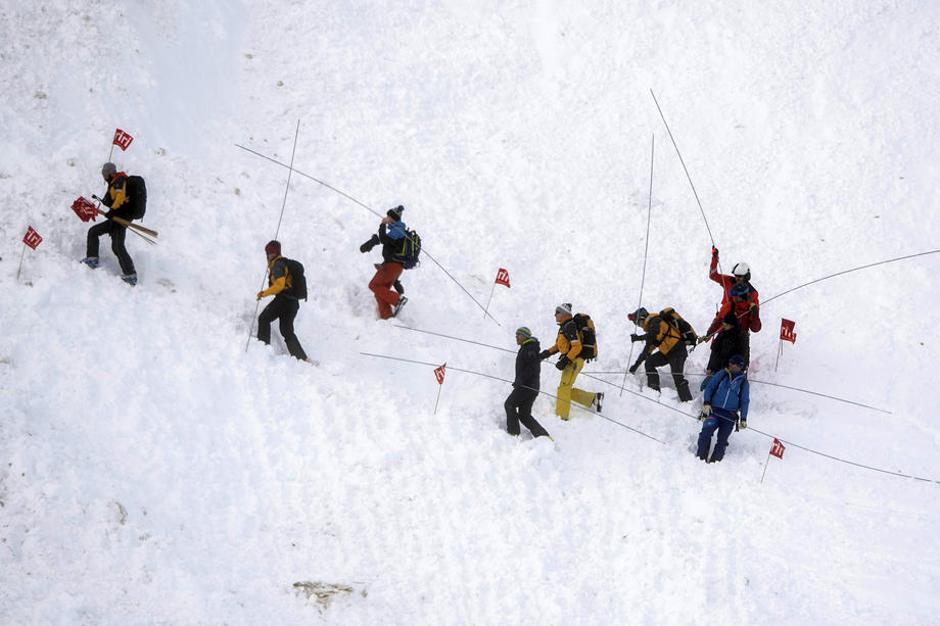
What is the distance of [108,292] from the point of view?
34.4 ft

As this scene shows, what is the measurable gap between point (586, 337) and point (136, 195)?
6632 mm

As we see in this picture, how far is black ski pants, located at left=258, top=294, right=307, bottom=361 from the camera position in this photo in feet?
35.6

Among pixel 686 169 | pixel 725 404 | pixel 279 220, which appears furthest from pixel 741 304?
pixel 279 220

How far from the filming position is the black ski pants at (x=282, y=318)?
1084 cm

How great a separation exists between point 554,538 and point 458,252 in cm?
630

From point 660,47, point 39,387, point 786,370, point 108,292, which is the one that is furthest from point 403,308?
point 660,47

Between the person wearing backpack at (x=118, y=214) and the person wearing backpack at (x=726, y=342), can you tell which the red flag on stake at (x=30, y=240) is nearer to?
the person wearing backpack at (x=118, y=214)

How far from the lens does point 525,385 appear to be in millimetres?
10758

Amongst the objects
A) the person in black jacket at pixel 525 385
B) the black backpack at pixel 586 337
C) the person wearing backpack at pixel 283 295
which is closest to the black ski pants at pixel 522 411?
the person in black jacket at pixel 525 385

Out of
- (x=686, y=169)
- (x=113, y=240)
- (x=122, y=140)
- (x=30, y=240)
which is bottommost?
(x=30, y=240)

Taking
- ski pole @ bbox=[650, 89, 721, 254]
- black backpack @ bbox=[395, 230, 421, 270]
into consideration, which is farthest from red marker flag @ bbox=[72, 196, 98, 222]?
ski pole @ bbox=[650, 89, 721, 254]

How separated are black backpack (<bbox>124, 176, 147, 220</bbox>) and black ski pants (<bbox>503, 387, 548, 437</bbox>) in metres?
5.79

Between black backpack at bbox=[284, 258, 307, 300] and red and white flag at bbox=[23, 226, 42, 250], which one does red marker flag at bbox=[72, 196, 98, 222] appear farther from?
black backpack at bbox=[284, 258, 307, 300]

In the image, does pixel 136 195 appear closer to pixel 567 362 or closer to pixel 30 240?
pixel 30 240
